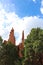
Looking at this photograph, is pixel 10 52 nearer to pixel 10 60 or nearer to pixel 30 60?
pixel 10 60

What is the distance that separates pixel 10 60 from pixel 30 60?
22.2 feet

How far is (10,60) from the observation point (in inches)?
3093

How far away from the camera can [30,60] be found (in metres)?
74.3

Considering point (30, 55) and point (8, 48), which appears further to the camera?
point (8, 48)

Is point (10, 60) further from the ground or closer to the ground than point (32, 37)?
closer to the ground

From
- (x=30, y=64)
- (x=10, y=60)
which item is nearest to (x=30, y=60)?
(x=30, y=64)

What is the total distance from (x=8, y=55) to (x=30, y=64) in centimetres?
816

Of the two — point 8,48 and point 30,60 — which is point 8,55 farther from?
point 30,60

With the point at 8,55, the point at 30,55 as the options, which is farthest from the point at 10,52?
the point at 30,55

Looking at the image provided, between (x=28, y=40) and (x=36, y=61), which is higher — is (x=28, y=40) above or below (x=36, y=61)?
above

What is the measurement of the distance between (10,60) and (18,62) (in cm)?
226

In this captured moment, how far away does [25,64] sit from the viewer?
7425 centimetres

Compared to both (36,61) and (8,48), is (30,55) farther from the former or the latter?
(8,48)

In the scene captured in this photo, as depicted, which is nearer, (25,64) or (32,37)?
(25,64)
